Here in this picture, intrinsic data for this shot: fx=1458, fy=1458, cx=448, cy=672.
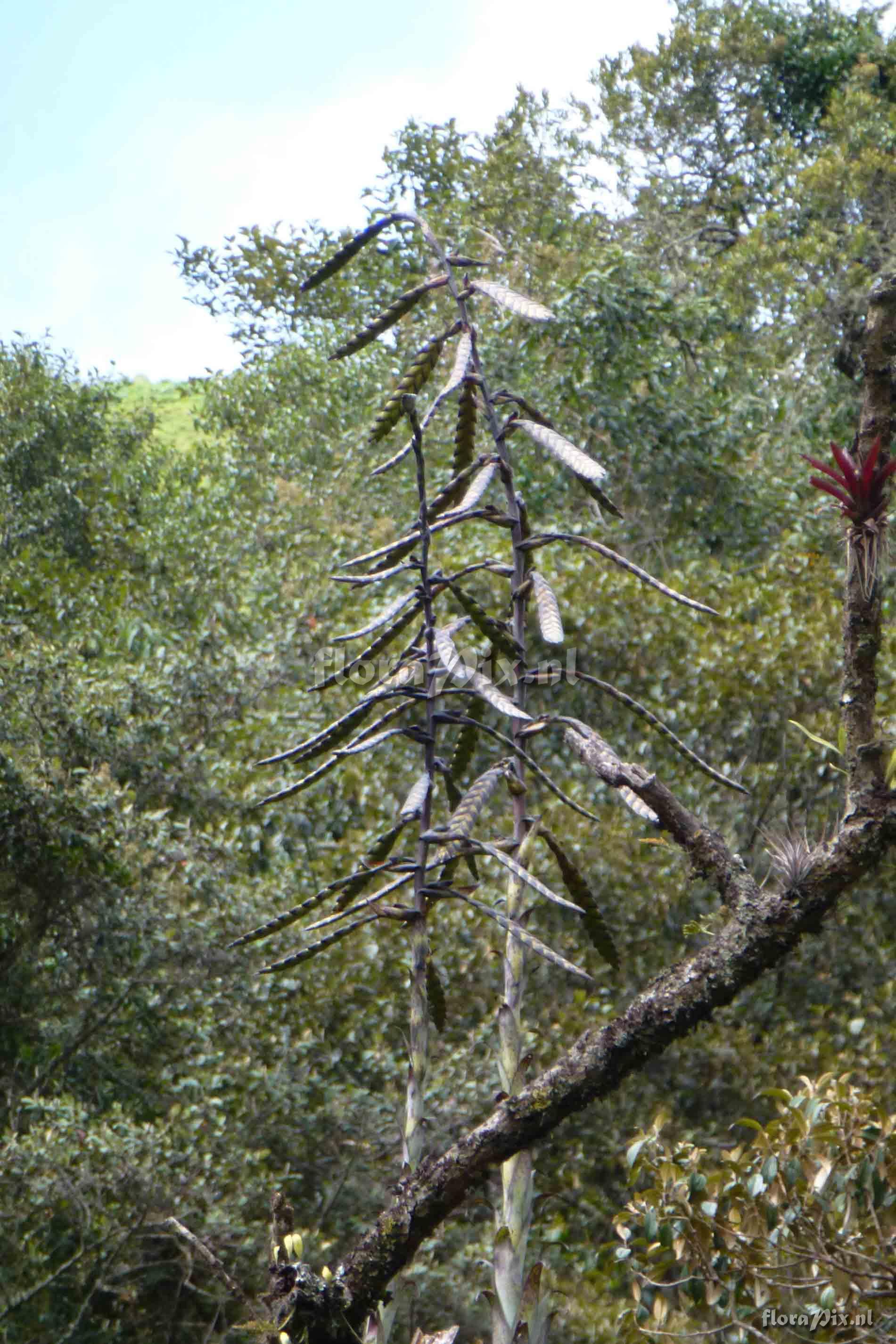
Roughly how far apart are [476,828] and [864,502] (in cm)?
535

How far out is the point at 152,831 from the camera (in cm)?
714

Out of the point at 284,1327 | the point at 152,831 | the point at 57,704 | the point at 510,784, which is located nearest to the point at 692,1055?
the point at 152,831

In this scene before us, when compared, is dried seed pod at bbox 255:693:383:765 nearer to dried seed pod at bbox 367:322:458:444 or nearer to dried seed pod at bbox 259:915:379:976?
dried seed pod at bbox 259:915:379:976

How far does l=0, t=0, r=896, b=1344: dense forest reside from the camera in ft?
11.6

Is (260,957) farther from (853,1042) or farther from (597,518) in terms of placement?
(597,518)

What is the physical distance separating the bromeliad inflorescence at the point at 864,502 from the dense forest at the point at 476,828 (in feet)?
0.04

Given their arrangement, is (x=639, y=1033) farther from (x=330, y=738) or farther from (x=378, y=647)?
(x=378, y=647)

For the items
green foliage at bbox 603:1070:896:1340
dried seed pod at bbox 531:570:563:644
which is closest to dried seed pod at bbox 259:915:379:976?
dried seed pod at bbox 531:570:563:644

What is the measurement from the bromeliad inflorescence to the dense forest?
1cm

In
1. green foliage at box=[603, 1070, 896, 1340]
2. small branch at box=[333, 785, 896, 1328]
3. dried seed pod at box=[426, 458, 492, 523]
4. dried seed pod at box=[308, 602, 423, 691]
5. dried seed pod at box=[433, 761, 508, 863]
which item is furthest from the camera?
green foliage at box=[603, 1070, 896, 1340]

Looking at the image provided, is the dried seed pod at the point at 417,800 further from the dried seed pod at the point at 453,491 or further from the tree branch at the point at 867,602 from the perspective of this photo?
the tree branch at the point at 867,602

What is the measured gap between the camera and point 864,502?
2670 mm

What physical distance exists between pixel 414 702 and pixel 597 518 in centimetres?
793

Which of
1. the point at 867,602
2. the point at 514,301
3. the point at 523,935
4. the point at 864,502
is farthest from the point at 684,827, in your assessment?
the point at 514,301
